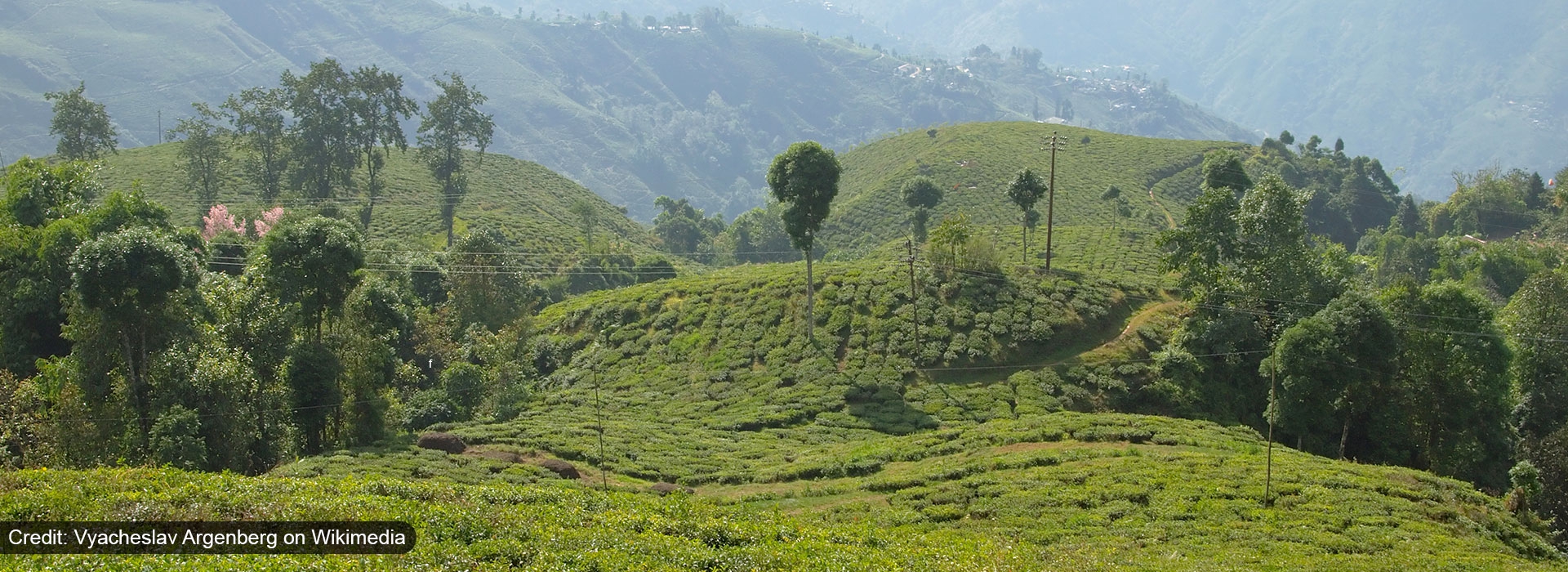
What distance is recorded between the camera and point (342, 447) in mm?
36594

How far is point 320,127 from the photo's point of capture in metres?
81.9

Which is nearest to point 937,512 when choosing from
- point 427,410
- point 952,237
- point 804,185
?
point 804,185

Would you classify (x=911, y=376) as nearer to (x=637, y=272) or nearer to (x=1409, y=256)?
(x=637, y=272)

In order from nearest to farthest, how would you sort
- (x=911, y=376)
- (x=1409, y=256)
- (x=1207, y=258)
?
(x=911, y=376) → (x=1207, y=258) → (x=1409, y=256)

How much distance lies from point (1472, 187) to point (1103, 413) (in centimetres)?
10956

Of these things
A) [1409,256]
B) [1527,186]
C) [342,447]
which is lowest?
[342,447]

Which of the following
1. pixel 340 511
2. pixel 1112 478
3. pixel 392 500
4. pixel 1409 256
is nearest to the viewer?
pixel 340 511

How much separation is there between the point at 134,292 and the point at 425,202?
64.3 meters

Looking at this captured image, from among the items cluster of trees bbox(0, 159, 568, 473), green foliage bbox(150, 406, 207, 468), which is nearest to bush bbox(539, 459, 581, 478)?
cluster of trees bbox(0, 159, 568, 473)

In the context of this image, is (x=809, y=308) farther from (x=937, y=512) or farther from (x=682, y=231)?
(x=682, y=231)

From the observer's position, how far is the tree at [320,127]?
81.8 metres

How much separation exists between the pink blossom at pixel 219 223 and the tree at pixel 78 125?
48.4 feet

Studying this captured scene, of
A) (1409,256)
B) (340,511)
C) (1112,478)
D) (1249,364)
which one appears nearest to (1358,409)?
(1249,364)

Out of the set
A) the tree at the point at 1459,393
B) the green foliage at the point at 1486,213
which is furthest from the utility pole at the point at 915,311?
the green foliage at the point at 1486,213
